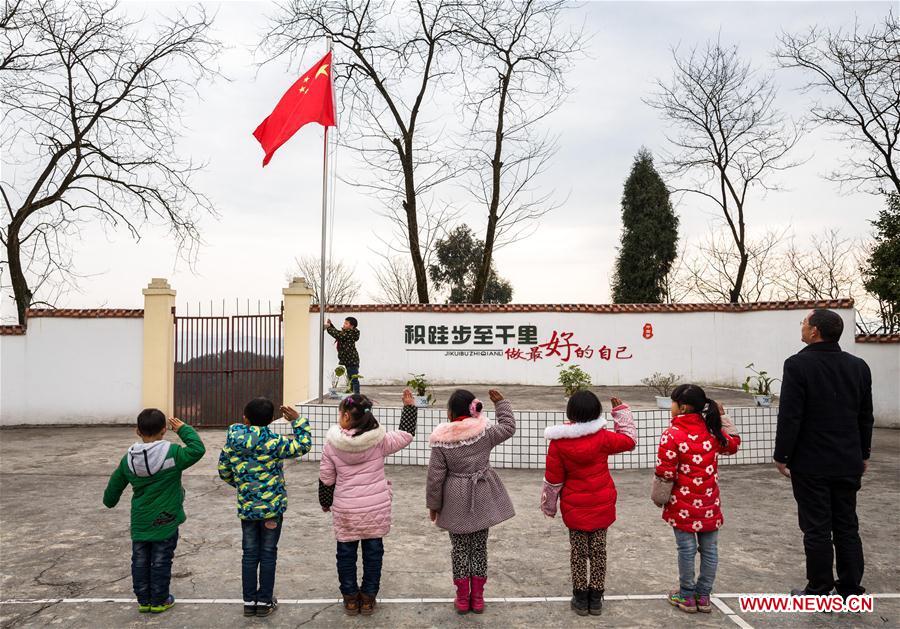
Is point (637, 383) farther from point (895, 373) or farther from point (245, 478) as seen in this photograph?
point (245, 478)

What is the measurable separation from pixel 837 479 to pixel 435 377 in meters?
11.3

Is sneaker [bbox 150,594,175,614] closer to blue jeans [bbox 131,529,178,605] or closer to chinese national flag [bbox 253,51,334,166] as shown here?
blue jeans [bbox 131,529,178,605]

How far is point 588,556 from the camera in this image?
3.81 m

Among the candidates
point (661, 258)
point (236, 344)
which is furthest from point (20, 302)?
point (661, 258)

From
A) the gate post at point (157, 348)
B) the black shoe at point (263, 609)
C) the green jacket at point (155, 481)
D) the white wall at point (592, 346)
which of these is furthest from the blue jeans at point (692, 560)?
the gate post at point (157, 348)

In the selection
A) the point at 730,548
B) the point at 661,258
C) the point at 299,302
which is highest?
the point at 661,258

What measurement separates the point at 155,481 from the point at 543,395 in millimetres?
9377

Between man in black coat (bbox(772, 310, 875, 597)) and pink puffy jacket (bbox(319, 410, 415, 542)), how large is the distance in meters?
2.36

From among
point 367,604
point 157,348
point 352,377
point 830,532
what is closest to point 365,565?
point 367,604

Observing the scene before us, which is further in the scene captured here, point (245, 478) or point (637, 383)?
point (637, 383)

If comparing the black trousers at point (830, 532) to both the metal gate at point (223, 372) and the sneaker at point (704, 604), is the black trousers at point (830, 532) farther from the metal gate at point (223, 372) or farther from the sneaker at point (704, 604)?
the metal gate at point (223, 372)

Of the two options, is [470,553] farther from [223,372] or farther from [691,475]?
[223,372]

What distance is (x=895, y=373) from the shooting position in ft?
44.1

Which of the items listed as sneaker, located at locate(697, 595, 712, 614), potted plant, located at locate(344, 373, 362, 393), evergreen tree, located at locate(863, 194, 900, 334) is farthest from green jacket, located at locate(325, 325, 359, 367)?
evergreen tree, located at locate(863, 194, 900, 334)
